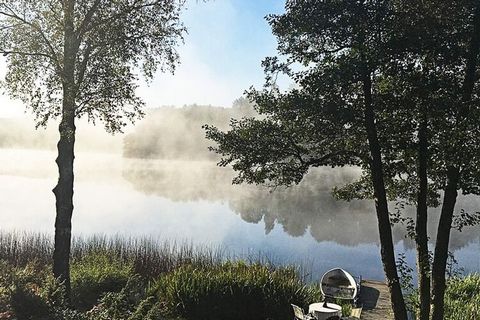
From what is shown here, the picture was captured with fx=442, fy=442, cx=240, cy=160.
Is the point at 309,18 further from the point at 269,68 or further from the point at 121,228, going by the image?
the point at 121,228

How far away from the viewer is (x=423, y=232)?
24.2 ft

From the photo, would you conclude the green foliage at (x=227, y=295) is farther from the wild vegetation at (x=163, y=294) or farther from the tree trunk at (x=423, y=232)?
the tree trunk at (x=423, y=232)

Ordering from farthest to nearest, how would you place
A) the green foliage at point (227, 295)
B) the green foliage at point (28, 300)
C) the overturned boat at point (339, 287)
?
the overturned boat at point (339, 287) → the green foliage at point (227, 295) → the green foliage at point (28, 300)

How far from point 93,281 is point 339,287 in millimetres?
7009

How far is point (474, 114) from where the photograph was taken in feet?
19.2

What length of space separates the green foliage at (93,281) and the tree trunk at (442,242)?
22.9 feet

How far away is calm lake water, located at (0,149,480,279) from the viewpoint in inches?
1008

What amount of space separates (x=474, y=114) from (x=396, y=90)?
129 centimetres

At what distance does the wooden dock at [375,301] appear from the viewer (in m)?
11.8

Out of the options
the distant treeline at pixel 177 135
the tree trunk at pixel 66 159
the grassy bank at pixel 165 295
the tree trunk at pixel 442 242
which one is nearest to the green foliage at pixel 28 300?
the grassy bank at pixel 165 295

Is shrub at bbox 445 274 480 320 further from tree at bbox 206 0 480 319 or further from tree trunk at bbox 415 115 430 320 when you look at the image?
tree at bbox 206 0 480 319

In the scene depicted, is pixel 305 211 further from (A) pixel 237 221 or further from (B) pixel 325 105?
(B) pixel 325 105

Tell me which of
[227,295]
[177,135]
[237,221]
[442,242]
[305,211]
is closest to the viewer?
[442,242]

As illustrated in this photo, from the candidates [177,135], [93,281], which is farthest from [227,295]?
[177,135]
